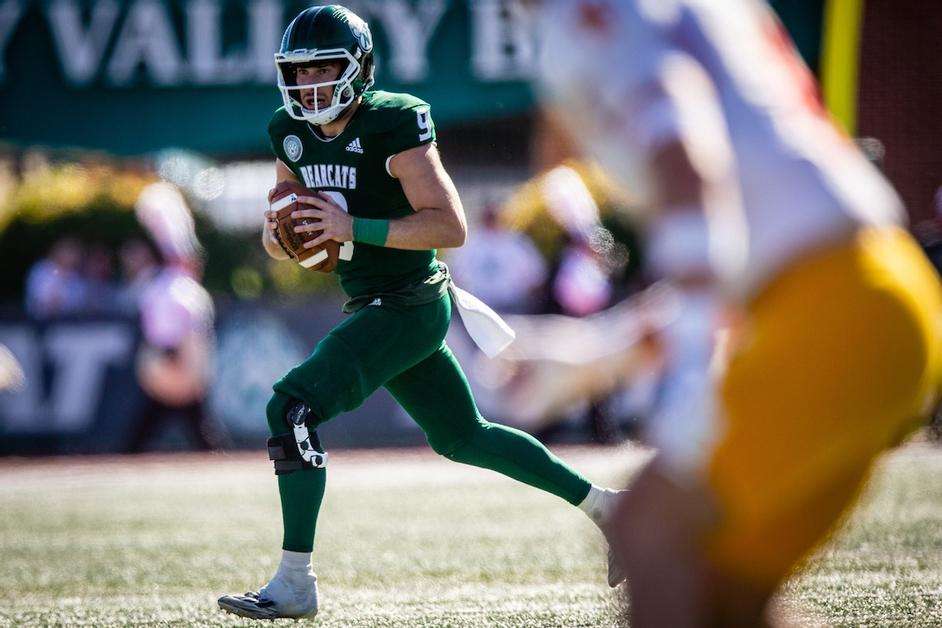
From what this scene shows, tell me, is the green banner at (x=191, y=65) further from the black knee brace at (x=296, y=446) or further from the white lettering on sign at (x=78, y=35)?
the black knee brace at (x=296, y=446)

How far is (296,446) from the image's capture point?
428 centimetres

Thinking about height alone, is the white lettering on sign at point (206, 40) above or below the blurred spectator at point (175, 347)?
above

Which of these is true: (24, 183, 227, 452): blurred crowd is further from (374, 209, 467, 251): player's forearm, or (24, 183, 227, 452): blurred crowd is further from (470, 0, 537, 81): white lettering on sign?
(374, 209, 467, 251): player's forearm

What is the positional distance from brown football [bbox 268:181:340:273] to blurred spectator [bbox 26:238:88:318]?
28.6 feet

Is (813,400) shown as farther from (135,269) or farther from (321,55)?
(135,269)

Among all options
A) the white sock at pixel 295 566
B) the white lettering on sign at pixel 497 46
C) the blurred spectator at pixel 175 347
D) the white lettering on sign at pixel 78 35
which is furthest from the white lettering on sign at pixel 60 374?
the white sock at pixel 295 566

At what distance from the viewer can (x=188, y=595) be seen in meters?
5.27

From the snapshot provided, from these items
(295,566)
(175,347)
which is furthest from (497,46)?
(295,566)

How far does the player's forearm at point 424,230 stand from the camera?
4.35m

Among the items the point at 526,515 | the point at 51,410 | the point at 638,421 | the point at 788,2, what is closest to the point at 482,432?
the point at 526,515

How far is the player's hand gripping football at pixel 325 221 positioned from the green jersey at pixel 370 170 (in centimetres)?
16

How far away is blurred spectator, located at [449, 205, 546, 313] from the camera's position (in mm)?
12695

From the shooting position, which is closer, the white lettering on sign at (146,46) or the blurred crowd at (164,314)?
the blurred crowd at (164,314)

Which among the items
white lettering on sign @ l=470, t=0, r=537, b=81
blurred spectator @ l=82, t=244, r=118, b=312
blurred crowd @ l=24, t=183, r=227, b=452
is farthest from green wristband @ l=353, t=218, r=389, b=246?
white lettering on sign @ l=470, t=0, r=537, b=81
